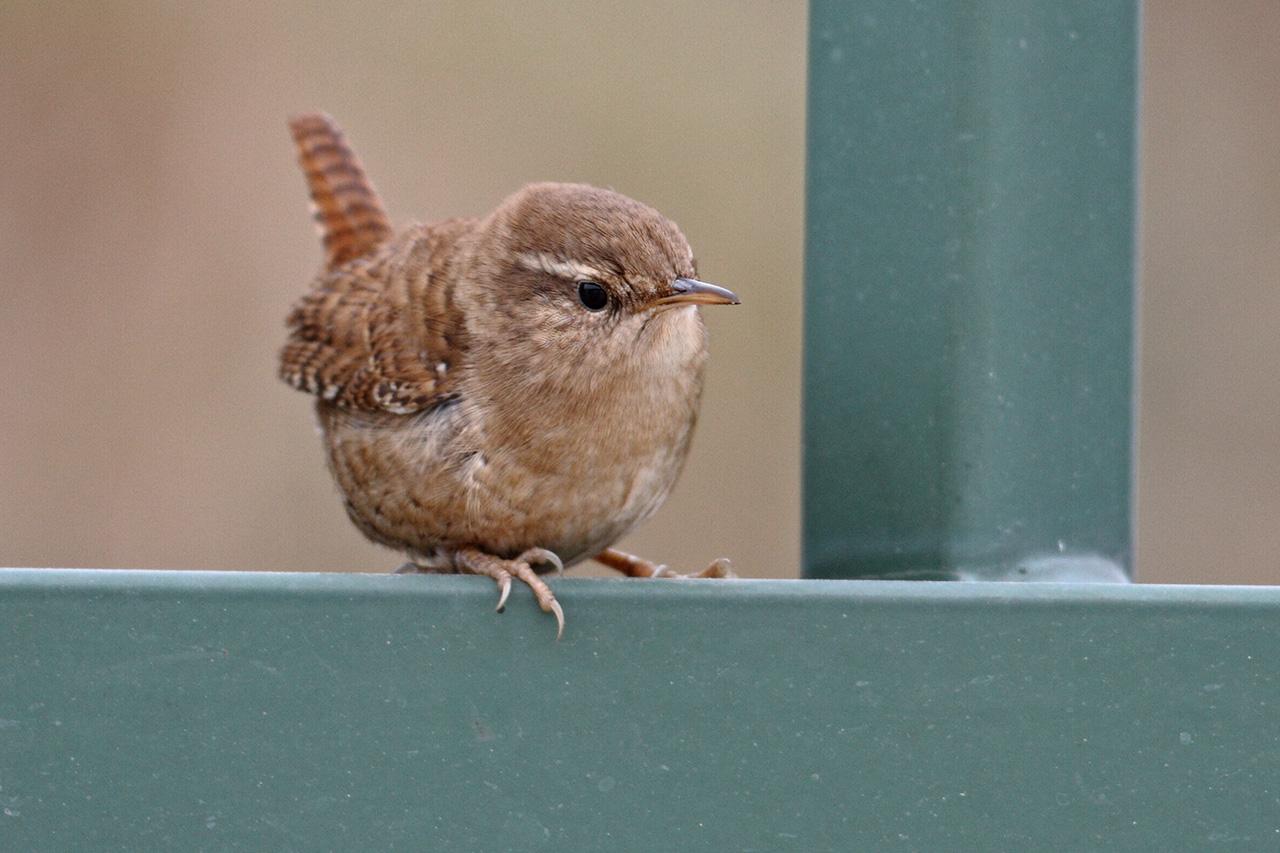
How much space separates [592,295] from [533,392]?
0.21 meters

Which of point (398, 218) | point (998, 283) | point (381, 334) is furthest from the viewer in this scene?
point (398, 218)

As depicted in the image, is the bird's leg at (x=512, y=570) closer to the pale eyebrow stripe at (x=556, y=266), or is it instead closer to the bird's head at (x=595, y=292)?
the bird's head at (x=595, y=292)

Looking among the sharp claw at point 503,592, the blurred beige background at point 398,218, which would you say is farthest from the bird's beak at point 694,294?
the blurred beige background at point 398,218

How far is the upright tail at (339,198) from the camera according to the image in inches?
166

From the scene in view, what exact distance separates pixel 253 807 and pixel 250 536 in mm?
3465

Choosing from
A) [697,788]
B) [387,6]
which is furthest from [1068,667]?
[387,6]

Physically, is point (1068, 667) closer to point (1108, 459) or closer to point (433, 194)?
point (1108, 459)

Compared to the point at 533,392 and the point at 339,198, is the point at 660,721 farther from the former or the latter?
the point at 339,198

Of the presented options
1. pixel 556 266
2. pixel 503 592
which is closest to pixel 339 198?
pixel 556 266

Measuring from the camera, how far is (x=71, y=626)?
80.1 inches

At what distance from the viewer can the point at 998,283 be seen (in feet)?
8.45

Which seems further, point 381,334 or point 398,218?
point 398,218

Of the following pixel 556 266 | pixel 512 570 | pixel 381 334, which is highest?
pixel 556 266

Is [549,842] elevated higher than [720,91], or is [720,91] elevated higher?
[720,91]
